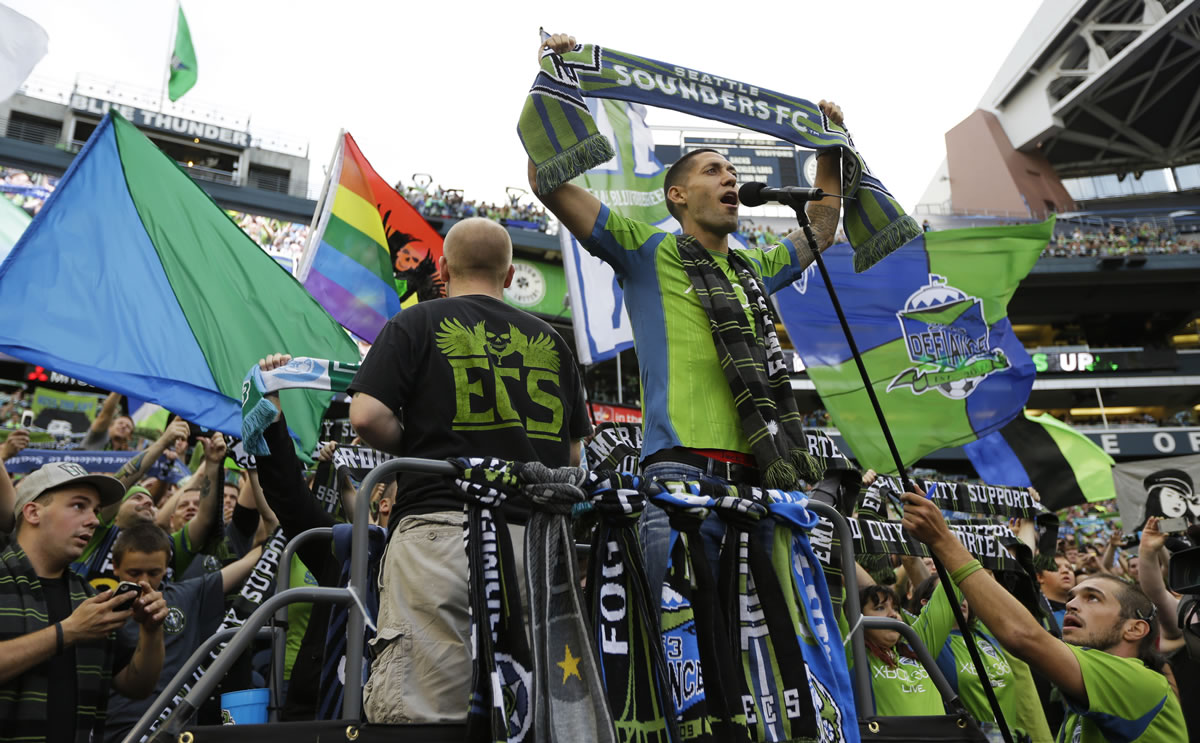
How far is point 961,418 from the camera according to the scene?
7.21 meters

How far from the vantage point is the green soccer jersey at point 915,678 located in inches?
172

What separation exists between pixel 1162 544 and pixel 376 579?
4149 mm

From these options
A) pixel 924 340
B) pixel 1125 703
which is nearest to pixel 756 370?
pixel 1125 703

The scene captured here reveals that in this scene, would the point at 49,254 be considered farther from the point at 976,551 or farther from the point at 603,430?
the point at 976,551

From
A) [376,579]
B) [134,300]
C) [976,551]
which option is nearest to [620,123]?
[134,300]

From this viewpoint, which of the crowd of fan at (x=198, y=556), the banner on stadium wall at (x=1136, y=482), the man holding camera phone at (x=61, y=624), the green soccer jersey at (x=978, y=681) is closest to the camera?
the man holding camera phone at (x=61, y=624)

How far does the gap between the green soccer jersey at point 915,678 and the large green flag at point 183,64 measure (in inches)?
1266

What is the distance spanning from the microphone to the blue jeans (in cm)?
105

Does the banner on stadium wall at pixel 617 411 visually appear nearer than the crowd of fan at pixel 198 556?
No

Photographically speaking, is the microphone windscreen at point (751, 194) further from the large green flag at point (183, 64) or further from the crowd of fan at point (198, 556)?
the large green flag at point (183, 64)

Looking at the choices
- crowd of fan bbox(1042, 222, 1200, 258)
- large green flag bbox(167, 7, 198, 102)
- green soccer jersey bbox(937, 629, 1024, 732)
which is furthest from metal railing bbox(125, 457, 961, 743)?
crowd of fan bbox(1042, 222, 1200, 258)

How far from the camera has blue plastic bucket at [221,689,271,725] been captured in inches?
115

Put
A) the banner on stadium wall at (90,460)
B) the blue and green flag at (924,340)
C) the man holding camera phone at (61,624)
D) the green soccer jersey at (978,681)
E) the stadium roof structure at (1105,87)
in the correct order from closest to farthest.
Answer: the man holding camera phone at (61,624), the green soccer jersey at (978,681), the banner on stadium wall at (90,460), the blue and green flag at (924,340), the stadium roof structure at (1105,87)

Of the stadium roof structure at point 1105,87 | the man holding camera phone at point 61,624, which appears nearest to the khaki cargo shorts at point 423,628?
the man holding camera phone at point 61,624
